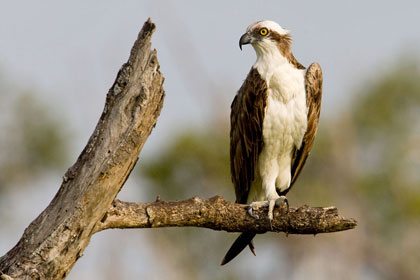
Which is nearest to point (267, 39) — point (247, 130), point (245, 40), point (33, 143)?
point (245, 40)

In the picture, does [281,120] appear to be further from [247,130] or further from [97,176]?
[97,176]

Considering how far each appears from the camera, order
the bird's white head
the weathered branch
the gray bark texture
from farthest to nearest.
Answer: the bird's white head → the weathered branch → the gray bark texture

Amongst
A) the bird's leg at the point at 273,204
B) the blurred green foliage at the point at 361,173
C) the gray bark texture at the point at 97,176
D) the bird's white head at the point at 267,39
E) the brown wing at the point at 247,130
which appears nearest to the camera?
the gray bark texture at the point at 97,176

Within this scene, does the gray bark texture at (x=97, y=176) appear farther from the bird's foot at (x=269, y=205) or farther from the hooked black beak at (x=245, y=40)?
the hooked black beak at (x=245, y=40)

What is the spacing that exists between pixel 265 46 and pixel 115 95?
2562 mm

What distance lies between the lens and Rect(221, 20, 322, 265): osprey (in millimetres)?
7484

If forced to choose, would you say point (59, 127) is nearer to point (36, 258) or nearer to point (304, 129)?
point (304, 129)

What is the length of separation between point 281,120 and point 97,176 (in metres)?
2.53

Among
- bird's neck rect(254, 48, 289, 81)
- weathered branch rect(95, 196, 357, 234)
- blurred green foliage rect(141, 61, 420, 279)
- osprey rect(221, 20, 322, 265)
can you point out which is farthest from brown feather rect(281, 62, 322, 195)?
blurred green foliage rect(141, 61, 420, 279)

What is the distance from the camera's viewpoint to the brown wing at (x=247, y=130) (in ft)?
24.5

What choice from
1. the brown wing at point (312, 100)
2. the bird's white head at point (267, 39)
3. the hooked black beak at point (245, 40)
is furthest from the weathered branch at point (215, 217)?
the hooked black beak at point (245, 40)

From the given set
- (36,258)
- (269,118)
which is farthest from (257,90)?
(36,258)

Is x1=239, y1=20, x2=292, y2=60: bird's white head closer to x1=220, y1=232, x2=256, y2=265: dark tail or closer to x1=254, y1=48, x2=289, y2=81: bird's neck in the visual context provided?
x1=254, y1=48, x2=289, y2=81: bird's neck

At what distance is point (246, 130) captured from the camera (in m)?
7.58
